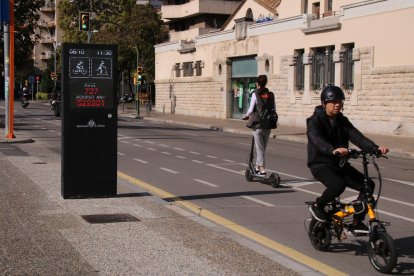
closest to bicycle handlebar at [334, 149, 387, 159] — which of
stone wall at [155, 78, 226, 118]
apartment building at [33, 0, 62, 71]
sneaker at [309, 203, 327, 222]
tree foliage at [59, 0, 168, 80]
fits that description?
sneaker at [309, 203, 327, 222]

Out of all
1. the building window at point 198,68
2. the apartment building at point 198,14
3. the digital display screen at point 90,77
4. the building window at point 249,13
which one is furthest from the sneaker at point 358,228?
the apartment building at point 198,14

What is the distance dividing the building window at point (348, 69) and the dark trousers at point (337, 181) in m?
22.9

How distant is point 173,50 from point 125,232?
43636 millimetres

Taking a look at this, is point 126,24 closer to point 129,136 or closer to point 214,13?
point 214,13

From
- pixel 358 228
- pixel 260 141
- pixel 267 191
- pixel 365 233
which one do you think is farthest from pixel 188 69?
pixel 365 233

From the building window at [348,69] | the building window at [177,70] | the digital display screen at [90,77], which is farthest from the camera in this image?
the building window at [177,70]

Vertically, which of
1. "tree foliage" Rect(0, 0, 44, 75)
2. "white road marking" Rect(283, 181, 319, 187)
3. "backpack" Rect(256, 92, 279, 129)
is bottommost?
"white road marking" Rect(283, 181, 319, 187)

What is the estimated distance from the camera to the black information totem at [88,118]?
27.5 feet

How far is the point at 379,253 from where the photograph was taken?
5.68 metres

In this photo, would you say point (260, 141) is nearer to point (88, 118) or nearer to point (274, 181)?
point (274, 181)

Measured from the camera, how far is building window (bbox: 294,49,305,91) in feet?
107

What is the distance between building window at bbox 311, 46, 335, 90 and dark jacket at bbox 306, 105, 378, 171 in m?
24.0

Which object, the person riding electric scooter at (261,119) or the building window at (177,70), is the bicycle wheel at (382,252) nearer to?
the person riding electric scooter at (261,119)

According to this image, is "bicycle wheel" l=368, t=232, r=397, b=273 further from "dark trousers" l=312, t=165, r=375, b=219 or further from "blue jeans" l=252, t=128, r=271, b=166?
"blue jeans" l=252, t=128, r=271, b=166
